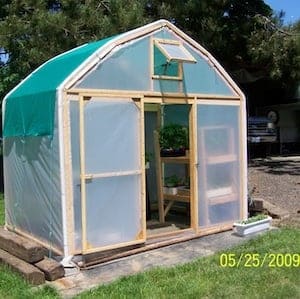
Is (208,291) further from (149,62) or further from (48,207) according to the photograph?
(149,62)

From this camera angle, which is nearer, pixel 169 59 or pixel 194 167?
pixel 169 59

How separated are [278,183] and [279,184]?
18 centimetres

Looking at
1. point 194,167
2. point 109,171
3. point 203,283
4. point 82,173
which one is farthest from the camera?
point 194,167

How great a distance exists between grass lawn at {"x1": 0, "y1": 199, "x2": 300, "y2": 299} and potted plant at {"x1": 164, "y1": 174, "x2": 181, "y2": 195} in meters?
2.07

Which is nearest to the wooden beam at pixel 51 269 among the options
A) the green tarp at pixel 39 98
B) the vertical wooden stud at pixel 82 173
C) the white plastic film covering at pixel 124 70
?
the vertical wooden stud at pixel 82 173

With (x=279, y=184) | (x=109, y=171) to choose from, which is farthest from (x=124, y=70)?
(x=279, y=184)

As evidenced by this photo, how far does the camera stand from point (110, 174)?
6523 mm

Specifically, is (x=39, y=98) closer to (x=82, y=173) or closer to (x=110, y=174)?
(x=82, y=173)

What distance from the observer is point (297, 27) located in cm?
1492

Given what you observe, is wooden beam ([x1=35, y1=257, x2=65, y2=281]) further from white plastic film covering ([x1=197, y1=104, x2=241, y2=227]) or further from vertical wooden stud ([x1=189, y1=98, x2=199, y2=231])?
white plastic film covering ([x1=197, y1=104, x2=241, y2=227])

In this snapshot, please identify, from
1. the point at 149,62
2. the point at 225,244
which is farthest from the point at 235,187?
the point at 149,62

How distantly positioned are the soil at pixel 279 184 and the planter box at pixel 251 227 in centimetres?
58

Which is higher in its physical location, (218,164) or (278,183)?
(218,164)

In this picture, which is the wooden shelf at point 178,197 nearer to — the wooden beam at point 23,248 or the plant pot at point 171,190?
the plant pot at point 171,190
